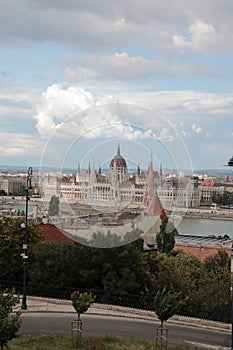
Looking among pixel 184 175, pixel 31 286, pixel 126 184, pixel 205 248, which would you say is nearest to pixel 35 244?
pixel 31 286

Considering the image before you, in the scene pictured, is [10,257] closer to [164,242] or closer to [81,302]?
[81,302]

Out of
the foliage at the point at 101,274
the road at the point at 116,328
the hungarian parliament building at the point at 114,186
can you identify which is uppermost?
the hungarian parliament building at the point at 114,186

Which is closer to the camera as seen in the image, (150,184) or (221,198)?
(150,184)

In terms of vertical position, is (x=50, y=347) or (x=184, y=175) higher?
(x=184, y=175)

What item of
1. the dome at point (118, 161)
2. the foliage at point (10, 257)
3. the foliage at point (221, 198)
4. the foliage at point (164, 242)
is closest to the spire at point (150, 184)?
the dome at point (118, 161)

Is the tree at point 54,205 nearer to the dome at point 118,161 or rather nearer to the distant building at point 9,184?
the dome at point 118,161

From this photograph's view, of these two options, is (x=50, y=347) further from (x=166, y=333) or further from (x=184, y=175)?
(x=184, y=175)

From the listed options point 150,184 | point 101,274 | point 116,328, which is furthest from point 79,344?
point 150,184
